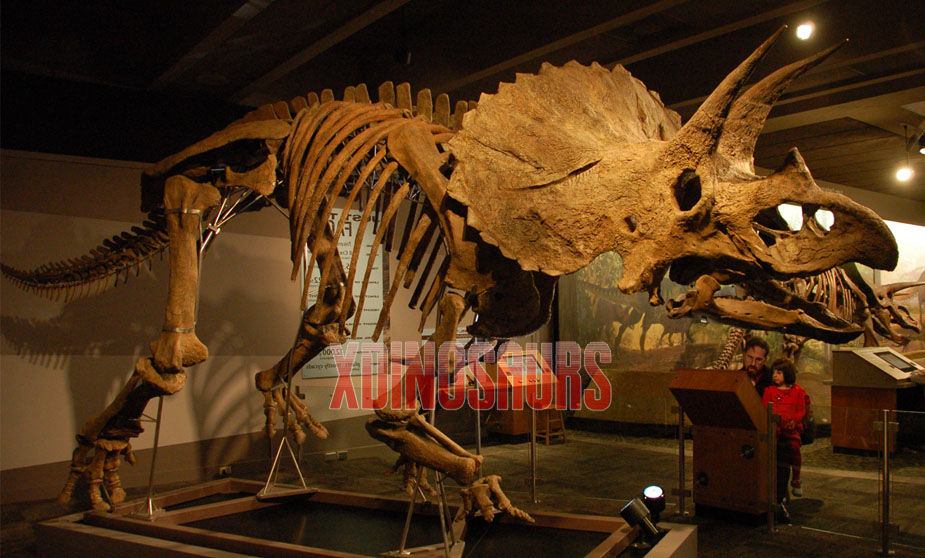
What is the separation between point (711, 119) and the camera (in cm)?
226

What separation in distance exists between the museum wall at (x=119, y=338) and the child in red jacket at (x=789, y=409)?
10.6ft

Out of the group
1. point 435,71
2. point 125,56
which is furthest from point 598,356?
point 125,56

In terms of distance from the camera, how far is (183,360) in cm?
373

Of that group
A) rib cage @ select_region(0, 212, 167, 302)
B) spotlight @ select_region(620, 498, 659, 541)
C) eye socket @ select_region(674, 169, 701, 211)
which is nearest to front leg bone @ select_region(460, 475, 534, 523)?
spotlight @ select_region(620, 498, 659, 541)

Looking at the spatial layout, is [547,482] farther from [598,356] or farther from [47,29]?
[47,29]

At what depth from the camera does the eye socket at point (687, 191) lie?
2447mm

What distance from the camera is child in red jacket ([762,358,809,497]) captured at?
14.5 feet

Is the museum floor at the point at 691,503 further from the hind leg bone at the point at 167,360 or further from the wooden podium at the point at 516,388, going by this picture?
the hind leg bone at the point at 167,360

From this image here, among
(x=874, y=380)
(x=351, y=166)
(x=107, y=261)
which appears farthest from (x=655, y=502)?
(x=874, y=380)

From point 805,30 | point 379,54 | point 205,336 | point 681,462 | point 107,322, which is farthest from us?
point 205,336

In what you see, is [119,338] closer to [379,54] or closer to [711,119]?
[379,54]

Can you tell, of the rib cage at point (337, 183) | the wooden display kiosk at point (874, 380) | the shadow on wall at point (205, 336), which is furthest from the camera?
the wooden display kiosk at point (874, 380)

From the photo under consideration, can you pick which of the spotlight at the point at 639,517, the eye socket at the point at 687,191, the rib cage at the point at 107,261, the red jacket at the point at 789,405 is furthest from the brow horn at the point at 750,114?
the rib cage at the point at 107,261

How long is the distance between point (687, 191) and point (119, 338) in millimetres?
4521
